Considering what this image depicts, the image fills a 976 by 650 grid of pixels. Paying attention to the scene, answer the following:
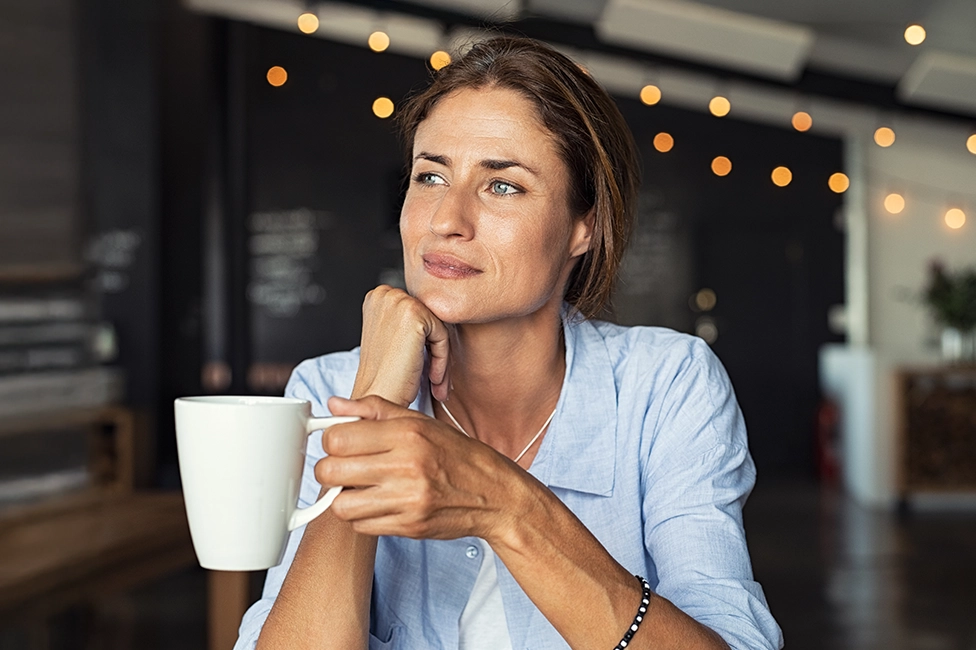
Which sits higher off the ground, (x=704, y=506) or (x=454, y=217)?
(x=454, y=217)

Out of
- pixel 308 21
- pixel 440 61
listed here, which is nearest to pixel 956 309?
pixel 440 61

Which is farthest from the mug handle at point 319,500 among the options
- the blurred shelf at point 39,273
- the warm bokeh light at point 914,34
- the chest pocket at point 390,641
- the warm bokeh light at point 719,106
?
the warm bokeh light at point 719,106

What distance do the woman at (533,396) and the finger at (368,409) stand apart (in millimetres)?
160

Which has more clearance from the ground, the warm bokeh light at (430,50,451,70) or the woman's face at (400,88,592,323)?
the warm bokeh light at (430,50,451,70)

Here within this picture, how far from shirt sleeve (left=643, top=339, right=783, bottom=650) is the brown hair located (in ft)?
0.63

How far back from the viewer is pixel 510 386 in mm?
1327

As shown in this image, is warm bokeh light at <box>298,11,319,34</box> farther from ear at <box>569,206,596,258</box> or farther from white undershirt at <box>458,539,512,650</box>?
white undershirt at <box>458,539,512,650</box>

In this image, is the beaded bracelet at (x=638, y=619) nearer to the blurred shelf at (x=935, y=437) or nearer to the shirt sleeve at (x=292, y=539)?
the shirt sleeve at (x=292, y=539)

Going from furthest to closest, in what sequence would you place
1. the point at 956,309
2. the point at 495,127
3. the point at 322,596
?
the point at 956,309 < the point at 495,127 < the point at 322,596

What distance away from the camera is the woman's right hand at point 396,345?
104cm

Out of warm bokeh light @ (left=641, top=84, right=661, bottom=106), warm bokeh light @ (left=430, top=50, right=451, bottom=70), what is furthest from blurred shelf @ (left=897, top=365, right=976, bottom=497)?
warm bokeh light @ (left=430, top=50, right=451, bottom=70)

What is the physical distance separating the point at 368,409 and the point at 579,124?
609 millimetres

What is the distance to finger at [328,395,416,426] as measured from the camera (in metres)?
0.74

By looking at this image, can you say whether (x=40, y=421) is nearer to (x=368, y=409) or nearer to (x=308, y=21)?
(x=368, y=409)
